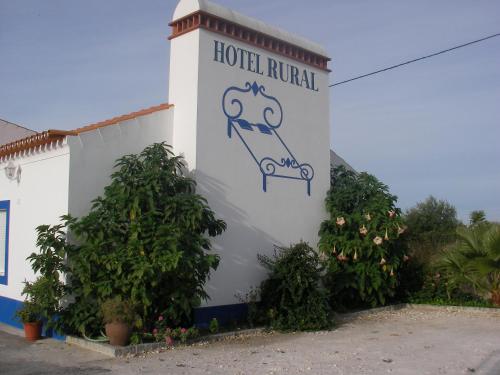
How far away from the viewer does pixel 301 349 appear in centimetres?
906

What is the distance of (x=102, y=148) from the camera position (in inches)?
403

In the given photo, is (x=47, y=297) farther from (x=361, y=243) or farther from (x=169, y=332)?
(x=361, y=243)

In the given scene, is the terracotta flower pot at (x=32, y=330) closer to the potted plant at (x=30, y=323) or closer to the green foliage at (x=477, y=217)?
the potted plant at (x=30, y=323)

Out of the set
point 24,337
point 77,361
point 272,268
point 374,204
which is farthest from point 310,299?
point 24,337

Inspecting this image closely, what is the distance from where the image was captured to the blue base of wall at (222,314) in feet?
34.0

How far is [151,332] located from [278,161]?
4.63m

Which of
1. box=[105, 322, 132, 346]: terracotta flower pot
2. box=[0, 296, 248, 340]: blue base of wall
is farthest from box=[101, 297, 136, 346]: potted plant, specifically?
box=[0, 296, 248, 340]: blue base of wall

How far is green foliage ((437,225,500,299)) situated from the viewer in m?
12.8

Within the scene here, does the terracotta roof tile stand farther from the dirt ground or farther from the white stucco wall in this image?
the dirt ground

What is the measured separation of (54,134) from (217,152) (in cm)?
296

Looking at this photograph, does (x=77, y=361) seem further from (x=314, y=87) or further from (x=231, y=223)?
(x=314, y=87)

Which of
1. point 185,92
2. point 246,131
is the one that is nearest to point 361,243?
point 246,131

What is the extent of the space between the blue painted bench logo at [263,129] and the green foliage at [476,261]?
3.92m

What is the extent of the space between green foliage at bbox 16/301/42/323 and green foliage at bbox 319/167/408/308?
5.89 m
